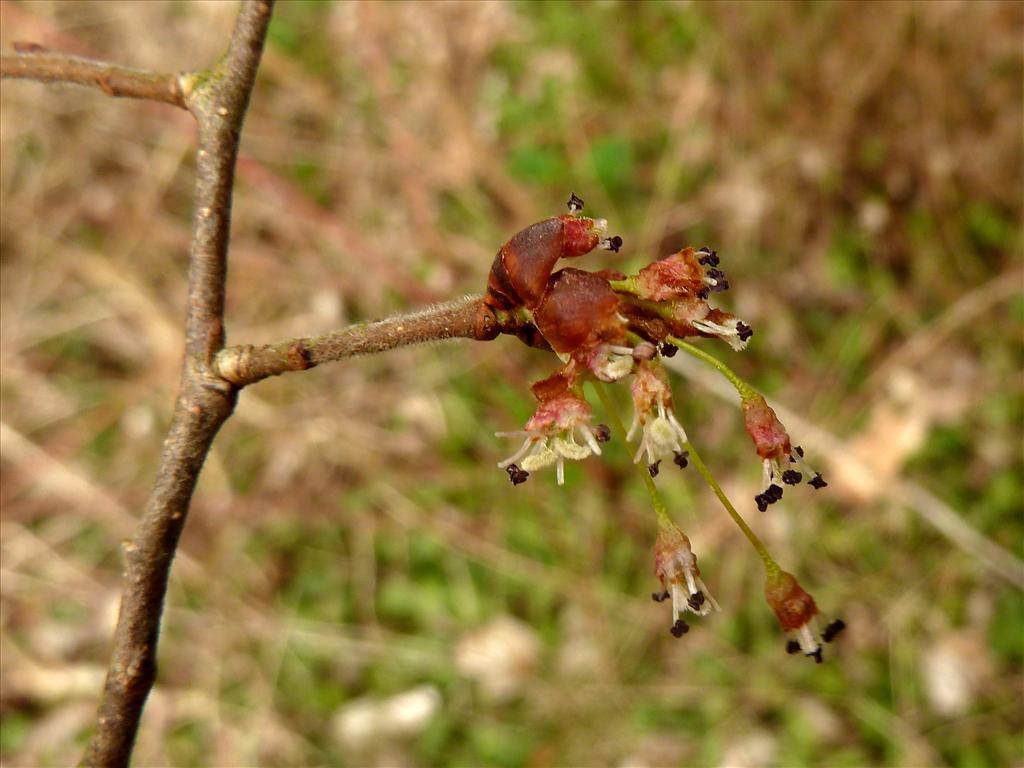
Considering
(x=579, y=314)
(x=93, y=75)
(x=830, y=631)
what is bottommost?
(x=830, y=631)

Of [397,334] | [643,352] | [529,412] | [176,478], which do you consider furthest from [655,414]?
[529,412]

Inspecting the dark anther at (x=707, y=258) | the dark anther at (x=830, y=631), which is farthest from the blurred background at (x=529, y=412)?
the dark anther at (x=707, y=258)

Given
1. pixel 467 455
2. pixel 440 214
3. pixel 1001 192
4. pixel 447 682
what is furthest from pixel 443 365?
pixel 1001 192

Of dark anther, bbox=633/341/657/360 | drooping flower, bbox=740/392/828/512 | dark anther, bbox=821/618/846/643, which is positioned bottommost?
dark anther, bbox=821/618/846/643

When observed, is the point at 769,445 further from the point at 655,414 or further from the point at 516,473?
the point at 516,473

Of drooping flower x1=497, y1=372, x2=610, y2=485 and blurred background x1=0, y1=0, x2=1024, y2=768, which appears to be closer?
drooping flower x1=497, y1=372, x2=610, y2=485

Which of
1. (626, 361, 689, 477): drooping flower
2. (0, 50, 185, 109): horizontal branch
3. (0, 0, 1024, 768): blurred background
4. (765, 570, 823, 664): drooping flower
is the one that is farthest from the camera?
(0, 0, 1024, 768): blurred background

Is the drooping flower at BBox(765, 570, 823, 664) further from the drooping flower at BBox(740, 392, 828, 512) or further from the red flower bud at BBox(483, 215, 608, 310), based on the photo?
the red flower bud at BBox(483, 215, 608, 310)

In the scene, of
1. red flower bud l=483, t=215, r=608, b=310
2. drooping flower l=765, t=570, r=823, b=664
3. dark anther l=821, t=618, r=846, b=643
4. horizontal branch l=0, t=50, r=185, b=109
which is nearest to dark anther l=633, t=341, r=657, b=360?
red flower bud l=483, t=215, r=608, b=310
